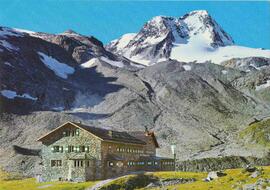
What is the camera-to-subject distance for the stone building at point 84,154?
93.6 m

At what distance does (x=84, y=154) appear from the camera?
94375 mm

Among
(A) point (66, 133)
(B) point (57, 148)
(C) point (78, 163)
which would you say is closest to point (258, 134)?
(A) point (66, 133)

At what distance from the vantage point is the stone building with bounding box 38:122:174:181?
9362 cm

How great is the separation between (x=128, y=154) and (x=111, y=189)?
1025 inches

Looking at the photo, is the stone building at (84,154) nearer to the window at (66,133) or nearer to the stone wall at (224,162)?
the window at (66,133)

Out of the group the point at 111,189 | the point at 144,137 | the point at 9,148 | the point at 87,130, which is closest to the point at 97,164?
the point at 87,130

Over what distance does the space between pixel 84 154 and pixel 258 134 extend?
10081 centimetres

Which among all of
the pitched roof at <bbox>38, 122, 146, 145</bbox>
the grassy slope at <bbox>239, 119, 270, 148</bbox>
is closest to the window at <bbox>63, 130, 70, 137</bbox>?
the pitched roof at <bbox>38, 122, 146, 145</bbox>

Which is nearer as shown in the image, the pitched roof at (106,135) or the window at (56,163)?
the pitched roof at (106,135)

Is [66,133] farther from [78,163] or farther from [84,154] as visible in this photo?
[78,163]

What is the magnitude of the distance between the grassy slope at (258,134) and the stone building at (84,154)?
267 feet

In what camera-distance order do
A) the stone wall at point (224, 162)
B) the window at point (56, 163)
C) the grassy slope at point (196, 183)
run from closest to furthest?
the grassy slope at point (196, 183)
the window at point (56, 163)
the stone wall at point (224, 162)

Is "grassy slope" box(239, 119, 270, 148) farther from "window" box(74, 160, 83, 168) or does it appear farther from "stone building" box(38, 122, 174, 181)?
"window" box(74, 160, 83, 168)

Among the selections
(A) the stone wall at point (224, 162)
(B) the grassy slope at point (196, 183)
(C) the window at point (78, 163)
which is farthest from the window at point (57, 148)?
(A) the stone wall at point (224, 162)
